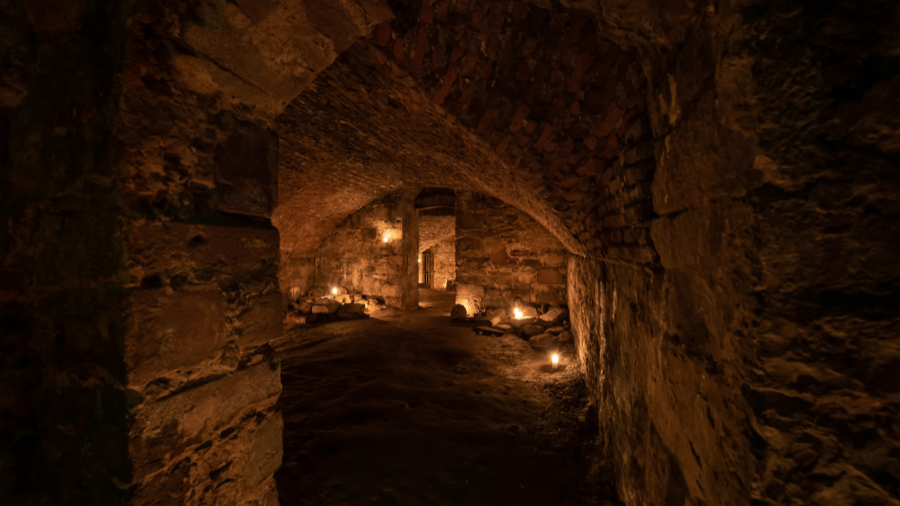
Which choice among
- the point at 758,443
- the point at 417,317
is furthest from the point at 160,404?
the point at 417,317

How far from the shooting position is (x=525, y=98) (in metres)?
1.96

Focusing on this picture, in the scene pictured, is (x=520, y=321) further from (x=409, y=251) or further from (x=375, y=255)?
(x=375, y=255)

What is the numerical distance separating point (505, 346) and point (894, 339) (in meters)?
4.67

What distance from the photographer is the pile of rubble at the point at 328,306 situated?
7.32m

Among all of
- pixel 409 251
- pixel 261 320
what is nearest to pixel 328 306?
pixel 409 251

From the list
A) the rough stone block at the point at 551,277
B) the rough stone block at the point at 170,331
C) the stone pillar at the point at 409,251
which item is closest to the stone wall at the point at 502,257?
the rough stone block at the point at 551,277

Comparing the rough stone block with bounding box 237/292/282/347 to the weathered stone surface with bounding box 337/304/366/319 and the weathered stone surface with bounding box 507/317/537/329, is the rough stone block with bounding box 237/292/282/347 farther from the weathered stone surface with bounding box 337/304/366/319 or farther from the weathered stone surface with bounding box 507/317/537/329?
the weathered stone surface with bounding box 337/304/366/319

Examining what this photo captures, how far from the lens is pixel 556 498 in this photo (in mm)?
2160

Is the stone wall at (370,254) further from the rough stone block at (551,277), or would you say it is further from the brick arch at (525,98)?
the brick arch at (525,98)

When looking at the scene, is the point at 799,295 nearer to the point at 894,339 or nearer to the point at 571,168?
the point at 894,339

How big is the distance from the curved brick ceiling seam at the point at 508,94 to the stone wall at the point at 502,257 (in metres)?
2.84

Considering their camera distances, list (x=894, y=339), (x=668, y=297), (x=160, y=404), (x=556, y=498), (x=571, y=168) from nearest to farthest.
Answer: (x=894, y=339)
(x=160, y=404)
(x=668, y=297)
(x=556, y=498)
(x=571, y=168)

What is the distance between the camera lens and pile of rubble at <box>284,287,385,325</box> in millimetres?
7320

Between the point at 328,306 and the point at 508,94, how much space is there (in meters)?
6.69
